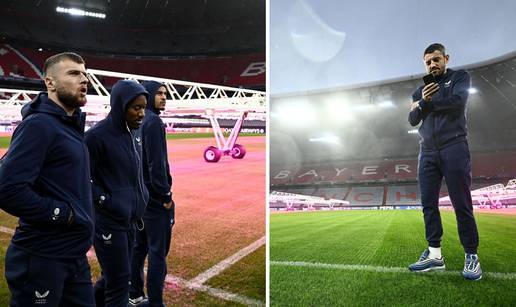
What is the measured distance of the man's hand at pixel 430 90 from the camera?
1667 millimetres

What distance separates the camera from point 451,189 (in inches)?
65.6

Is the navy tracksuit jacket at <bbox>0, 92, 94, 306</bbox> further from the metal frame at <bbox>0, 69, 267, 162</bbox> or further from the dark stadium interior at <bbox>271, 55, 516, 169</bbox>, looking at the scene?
the dark stadium interior at <bbox>271, 55, 516, 169</bbox>

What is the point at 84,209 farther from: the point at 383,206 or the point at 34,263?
A: the point at 383,206

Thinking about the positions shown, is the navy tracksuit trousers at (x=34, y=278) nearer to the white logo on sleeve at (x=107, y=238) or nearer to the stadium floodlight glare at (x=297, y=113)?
the white logo on sleeve at (x=107, y=238)

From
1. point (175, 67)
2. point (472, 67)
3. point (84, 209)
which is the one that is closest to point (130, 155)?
point (84, 209)

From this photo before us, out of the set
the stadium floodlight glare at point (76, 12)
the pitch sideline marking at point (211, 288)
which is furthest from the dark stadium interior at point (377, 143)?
the stadium floodlight glare at point (76, 12)

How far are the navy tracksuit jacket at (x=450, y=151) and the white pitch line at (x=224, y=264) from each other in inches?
33.0

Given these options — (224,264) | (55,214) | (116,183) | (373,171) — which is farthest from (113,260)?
(373,171)

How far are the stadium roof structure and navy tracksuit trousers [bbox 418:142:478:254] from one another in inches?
43.8

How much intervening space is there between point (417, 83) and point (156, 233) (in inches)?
50.4

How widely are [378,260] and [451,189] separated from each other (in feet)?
1.52

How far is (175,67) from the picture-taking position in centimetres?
214

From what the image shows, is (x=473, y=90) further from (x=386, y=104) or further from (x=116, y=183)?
(x=116, y=183)

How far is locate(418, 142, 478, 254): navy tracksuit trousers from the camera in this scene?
1646 millimetres
